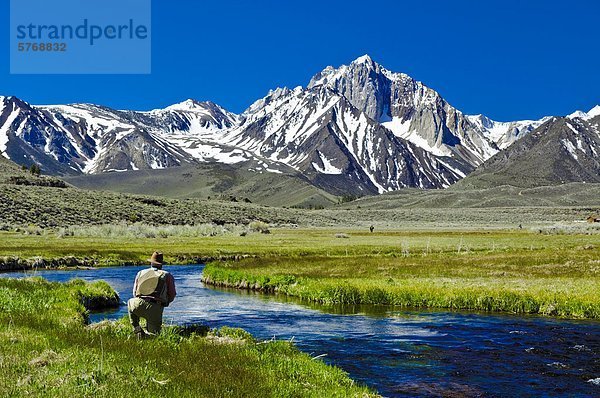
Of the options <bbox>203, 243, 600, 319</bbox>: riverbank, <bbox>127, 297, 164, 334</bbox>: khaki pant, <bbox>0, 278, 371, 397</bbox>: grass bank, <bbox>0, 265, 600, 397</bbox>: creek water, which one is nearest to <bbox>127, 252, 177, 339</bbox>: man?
<bbox>127, 297, 164, 334</bbox>: khaki pant

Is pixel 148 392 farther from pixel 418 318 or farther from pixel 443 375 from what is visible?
pixel 418 318

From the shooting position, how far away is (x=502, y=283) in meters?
41.0

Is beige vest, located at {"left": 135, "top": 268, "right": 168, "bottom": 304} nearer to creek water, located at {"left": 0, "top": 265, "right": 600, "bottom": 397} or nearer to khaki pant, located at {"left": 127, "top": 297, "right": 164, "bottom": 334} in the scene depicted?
khaki pant, located at {"left": 127, "top": 297, "right": 164, "bottom": 334}

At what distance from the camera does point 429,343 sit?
1000 inches

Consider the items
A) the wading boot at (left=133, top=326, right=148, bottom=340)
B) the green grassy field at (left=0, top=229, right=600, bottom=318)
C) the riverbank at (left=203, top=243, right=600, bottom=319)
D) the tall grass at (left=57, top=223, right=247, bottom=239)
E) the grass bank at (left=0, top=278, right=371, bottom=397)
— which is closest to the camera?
the grass bank at (left=0, top=278, right=371, bottom=397)

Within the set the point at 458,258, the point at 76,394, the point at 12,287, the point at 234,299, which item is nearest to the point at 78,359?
the point at 76,394

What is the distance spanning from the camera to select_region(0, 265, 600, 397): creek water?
1898 centimetres

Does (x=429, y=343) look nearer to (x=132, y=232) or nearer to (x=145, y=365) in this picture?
(x=145, y=365)

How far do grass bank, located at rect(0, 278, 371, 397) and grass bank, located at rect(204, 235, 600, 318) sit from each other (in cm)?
1817

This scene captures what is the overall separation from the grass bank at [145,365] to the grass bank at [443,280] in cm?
1817

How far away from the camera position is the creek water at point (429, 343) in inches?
747

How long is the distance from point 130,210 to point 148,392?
144 m

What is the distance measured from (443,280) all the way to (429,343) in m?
19.1

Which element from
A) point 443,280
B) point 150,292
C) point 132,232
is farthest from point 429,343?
point 132,232
